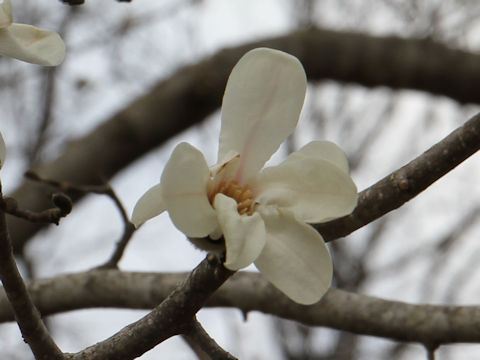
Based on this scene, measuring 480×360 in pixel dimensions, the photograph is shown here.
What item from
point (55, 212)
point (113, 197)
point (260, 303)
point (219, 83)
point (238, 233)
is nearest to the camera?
point (238, 233)

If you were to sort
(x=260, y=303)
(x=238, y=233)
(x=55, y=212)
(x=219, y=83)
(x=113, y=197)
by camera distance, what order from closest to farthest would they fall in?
(x=238, y=233), (x=55, y=212), (x=113, y=197), (x=260, y=303), (x=219, y=83)

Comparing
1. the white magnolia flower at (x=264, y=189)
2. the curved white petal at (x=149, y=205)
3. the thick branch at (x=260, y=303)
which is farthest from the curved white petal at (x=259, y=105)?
the thick branch at (x=260, y=303)

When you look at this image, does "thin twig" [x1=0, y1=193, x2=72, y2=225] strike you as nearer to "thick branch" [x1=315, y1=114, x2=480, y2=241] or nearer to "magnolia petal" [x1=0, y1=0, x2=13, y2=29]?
"magnolia petal" [x1=0, y1=0, x2=13, y2=29]

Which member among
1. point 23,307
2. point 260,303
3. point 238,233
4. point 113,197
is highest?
point 238,233

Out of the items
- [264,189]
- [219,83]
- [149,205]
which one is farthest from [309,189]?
[219,83]

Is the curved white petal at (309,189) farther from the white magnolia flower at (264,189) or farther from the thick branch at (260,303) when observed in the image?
the thick branch at (260,303)

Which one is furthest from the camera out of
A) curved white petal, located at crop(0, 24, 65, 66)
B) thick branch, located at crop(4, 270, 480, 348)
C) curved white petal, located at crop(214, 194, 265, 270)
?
thick branch, located at crop(4, 270, 480, 348)

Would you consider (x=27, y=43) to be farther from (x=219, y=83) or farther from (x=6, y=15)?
(x=219, y=83)

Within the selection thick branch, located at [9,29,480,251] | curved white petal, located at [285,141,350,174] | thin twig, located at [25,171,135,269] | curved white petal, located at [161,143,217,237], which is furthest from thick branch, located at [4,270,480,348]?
thick branch, located at [9,29,480,251]
